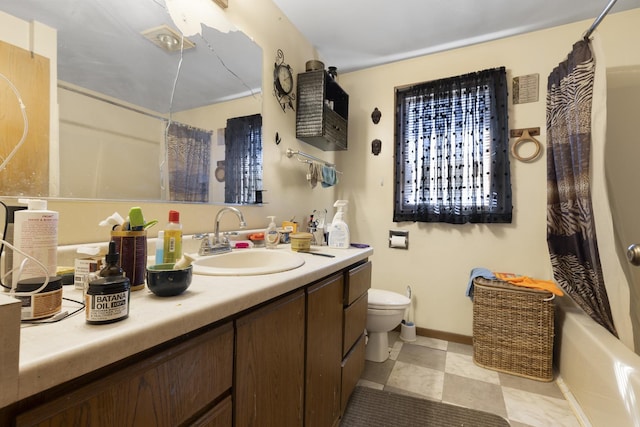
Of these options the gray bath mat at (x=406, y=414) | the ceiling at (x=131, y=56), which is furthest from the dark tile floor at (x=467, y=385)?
the ceiling at (x=131, y=56)

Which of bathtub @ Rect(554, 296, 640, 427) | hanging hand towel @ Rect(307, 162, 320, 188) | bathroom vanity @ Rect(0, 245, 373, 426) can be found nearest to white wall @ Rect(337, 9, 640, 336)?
bathtub @ Rect(554, 296, 640, 427)

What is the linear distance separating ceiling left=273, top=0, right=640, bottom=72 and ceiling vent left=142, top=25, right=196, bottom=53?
0.94 meters

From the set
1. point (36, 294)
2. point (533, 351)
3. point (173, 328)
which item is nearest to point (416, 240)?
point (533, 351)

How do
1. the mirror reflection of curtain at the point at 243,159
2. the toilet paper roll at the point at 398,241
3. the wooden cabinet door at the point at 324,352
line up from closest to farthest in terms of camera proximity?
the wooden cabinet door at the point at 324,352
the mirror reflection of curtain at the point at 243,159
the toilet paper roll at the point at 398,241

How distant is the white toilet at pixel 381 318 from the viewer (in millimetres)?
1798

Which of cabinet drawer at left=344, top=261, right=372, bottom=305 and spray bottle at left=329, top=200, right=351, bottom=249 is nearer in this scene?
cabinet drawer at left=344, top=261, right=372, bottom=305

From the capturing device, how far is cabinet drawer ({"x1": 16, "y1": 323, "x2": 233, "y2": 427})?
375 millimetres

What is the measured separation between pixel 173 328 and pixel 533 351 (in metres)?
2.15

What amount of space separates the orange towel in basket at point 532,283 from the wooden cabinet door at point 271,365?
1640 millimetres

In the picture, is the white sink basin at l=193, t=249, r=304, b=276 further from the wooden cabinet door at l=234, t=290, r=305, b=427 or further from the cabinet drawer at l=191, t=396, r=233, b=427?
the cabinet drawer at l=191, t=396, r=233, b=427

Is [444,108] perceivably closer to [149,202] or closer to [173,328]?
[149,202]

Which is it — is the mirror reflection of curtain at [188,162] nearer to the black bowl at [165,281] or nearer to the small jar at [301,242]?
the small jar at [301,242]

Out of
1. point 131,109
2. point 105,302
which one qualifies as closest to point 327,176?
point 131,109

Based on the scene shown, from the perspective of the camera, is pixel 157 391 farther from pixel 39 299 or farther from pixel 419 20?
pixel 419 20
